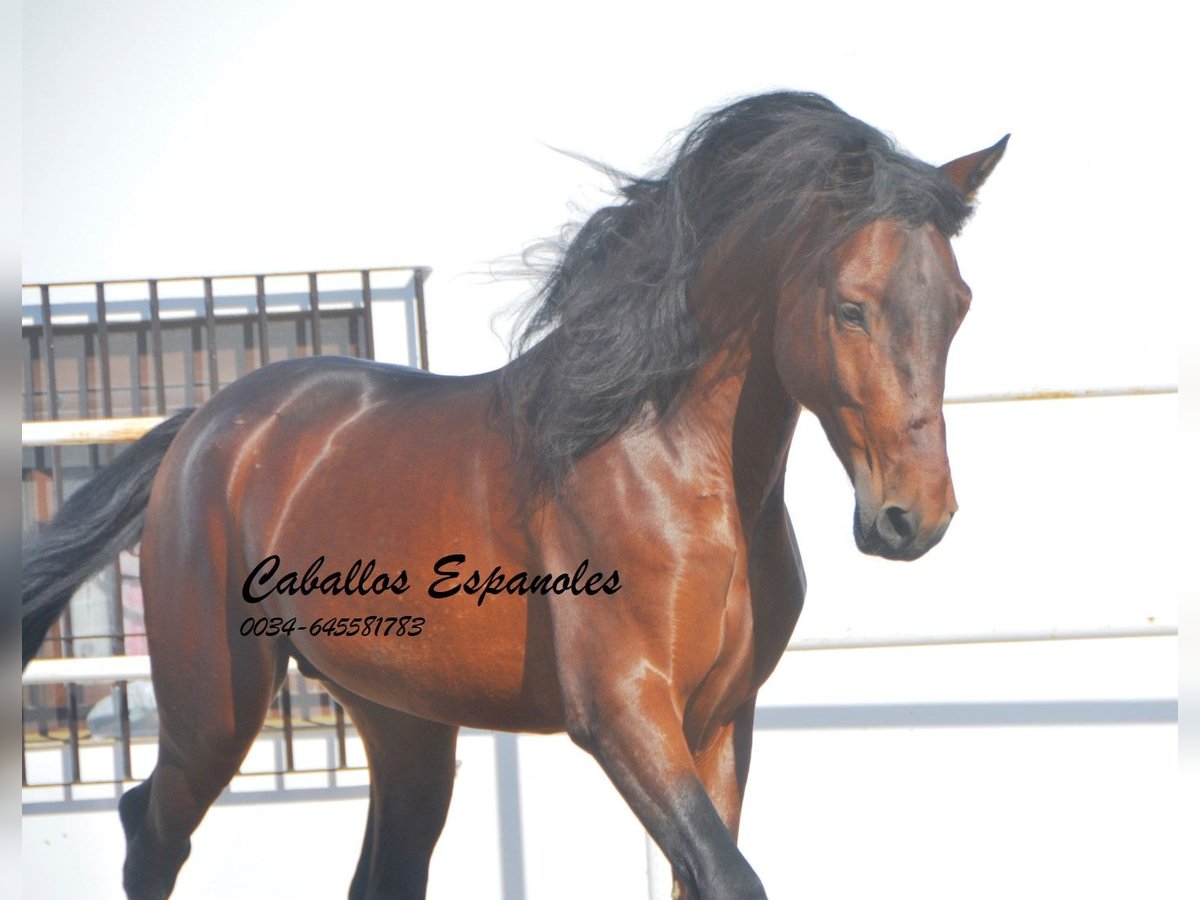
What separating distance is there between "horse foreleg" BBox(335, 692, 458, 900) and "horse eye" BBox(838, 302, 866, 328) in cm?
157

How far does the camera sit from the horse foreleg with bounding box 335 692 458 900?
2.95 meters

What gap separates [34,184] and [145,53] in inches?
22.4

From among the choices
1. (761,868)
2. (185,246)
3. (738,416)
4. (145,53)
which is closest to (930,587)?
(761,868)

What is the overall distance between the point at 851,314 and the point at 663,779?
81 centimetres

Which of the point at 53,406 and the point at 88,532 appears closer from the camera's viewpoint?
the point at 88,532

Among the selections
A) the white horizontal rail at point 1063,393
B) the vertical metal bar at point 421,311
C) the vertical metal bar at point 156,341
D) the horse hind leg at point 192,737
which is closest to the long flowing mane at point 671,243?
the horse hind leg at point 192,737

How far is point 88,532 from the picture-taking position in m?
3.10

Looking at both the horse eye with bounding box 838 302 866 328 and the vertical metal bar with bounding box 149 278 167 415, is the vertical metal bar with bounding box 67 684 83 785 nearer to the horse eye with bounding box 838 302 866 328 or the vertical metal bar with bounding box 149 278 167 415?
the vertical metal bar with bounding box 149 278 167 415

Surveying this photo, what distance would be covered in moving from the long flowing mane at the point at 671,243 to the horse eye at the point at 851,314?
0.37 ft

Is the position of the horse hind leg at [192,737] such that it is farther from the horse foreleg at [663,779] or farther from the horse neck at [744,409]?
the horse neck at [744,409]

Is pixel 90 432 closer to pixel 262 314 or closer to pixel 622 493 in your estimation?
pixel 262 314

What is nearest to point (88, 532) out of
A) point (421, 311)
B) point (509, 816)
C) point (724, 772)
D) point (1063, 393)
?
point (421, 311)

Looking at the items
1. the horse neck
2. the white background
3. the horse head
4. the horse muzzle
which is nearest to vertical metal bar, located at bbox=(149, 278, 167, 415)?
the white background

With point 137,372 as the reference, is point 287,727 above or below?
below
